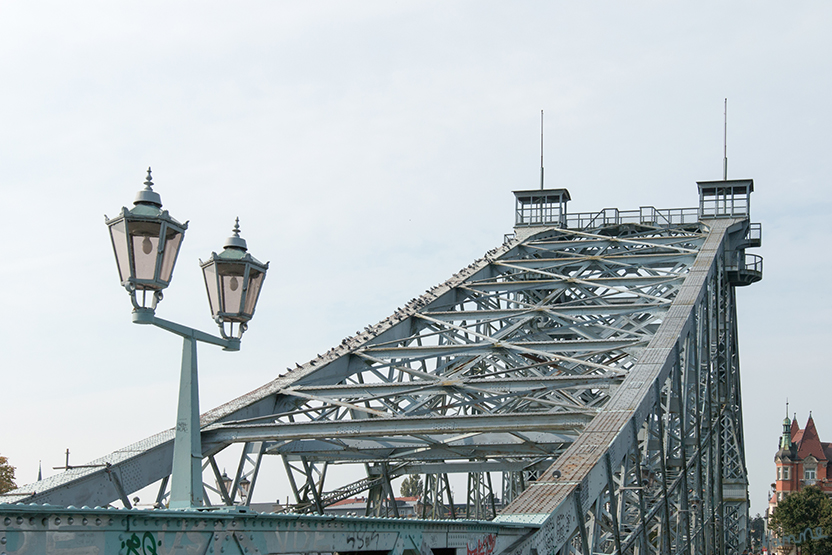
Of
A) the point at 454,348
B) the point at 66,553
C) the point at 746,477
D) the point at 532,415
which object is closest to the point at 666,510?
the point at 532,415

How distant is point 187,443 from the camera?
8.41m

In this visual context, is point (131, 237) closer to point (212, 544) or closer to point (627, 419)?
point (212, 544)

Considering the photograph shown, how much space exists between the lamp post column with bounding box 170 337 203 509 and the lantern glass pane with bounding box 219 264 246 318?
1.37 ft

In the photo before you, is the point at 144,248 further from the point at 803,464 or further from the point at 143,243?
the point at 803,464

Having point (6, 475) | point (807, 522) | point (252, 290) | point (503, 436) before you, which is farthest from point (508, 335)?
point (807, 522)

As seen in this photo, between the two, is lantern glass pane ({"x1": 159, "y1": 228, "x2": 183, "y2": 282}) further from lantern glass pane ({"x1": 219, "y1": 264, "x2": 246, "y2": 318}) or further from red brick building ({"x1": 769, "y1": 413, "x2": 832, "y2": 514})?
red brick building ({"x1": 769, "y1": 413, "x2": 832, "y2": 514})

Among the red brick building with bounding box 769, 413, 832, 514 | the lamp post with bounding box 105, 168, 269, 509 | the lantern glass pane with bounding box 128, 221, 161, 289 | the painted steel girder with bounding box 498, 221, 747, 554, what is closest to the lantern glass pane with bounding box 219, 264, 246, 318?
the lamp post with bounding box 105, 168, 269, 509

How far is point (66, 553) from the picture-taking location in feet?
19.2

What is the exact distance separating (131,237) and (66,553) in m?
2.91

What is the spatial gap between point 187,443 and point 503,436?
9.55 meters

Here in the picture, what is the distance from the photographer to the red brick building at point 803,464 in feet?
480

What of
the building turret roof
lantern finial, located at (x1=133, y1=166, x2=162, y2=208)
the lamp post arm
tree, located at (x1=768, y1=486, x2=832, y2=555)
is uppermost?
lantern finial, located at (x1=133, y1=166, x2=162, y2=208)

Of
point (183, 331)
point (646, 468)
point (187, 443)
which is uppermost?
point (183, 331)

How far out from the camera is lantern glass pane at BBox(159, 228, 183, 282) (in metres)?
8.15
